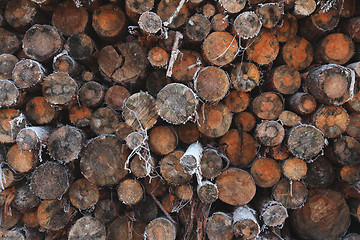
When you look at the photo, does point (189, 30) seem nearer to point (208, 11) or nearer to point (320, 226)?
point (208, 11)

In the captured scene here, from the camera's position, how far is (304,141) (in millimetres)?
2262

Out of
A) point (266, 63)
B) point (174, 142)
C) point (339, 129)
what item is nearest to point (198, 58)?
point (266, 63)

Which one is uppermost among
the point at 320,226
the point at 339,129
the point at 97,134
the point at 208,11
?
the point at 208,11

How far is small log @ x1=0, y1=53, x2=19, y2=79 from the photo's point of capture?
8.19 feet

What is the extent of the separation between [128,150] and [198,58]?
109cm

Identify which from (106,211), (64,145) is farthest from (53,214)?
(64,145)

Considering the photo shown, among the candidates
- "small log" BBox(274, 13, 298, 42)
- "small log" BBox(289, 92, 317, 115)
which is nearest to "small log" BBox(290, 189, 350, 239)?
"small log" BBox(289, 92, 317, 115)

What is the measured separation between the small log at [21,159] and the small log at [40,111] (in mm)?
304

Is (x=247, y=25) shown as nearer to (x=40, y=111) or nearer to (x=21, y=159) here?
(x=40, y=111)

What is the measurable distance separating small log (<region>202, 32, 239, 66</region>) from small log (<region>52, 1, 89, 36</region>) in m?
1.24

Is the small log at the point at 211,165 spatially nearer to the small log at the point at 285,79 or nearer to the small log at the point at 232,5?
the small log at the point at 285,79

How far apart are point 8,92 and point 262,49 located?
236 cm

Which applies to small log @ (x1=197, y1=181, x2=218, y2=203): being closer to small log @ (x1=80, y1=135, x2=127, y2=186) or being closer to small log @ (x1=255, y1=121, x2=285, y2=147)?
small log @ (x1=255, y1=121, x2=285, y2=147)

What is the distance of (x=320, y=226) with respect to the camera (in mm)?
2562
